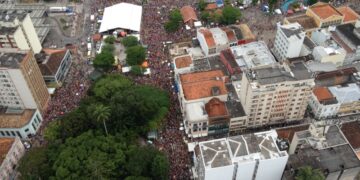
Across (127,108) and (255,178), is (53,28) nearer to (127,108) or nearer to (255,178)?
(127,108)

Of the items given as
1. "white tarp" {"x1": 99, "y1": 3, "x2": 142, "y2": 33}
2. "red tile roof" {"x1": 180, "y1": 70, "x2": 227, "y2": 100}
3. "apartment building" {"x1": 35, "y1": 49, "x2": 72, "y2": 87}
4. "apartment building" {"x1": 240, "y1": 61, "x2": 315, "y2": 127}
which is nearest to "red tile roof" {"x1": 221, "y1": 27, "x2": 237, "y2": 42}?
"red tile roof" {"x1": 180, "y1": 70, "x2": 227, "y2": 100}

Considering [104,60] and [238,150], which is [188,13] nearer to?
[104,60]

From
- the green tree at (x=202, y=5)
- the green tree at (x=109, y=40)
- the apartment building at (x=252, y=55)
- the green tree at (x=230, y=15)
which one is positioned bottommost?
the apartment building at (x=252, y=55)

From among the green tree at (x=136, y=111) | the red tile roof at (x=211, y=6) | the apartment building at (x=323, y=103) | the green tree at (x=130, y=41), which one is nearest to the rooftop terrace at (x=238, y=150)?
the green tree at (x=136, y=111)

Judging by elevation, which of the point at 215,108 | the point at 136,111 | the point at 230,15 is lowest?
the point at 215,108

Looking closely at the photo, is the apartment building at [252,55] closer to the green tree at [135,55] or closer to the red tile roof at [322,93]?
the red tile roof at [322,93]

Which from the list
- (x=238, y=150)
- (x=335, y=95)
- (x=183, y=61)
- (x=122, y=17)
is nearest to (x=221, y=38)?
(x=183, y=61)
